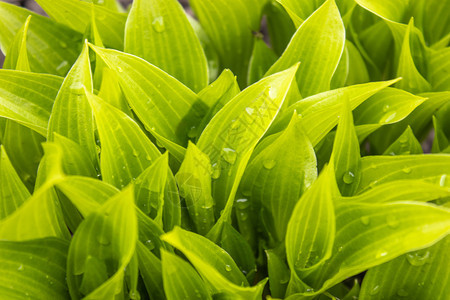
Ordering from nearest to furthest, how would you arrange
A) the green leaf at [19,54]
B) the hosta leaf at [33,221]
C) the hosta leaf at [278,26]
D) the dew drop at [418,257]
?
the hosta leaf at [33,221] → the dew drop at [418,257] → the green leaf at [19,54] → the hosta leaf at [278,26]

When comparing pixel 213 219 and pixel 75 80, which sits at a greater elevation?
pixel 75 80

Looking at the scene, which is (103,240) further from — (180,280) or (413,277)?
(413,277)

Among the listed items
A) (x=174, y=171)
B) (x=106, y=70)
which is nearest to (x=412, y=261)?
(x=174, y=171)

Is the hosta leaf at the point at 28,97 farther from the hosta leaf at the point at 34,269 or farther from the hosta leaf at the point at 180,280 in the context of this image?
the hosta leaf at the point at 180,280

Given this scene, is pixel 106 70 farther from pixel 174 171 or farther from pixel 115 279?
pixel 115 279

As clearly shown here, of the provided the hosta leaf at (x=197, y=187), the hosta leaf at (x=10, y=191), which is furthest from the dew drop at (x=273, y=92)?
the hosta leaf at (x=10, y=191)
